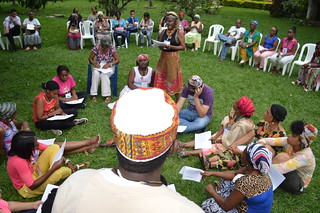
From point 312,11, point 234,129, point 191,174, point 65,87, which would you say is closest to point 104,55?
point 65,87

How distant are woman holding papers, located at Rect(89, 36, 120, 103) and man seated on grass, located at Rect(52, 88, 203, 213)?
445 centimetres

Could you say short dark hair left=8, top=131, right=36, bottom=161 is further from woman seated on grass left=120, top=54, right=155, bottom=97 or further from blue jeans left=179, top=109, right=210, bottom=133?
woman seated on grass left=120, top=54, right=155, bottom=97

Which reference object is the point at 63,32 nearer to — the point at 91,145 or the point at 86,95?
the point at 86,95

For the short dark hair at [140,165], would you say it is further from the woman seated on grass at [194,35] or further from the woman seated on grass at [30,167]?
the woman seated on grass at [194,35]

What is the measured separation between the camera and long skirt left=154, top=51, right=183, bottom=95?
17.4 feet

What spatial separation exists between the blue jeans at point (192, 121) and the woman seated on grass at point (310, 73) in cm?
397

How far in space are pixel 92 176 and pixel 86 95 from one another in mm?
4576

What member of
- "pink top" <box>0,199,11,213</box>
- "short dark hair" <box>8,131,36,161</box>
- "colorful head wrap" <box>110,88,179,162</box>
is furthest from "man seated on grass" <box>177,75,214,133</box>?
"colorful head wrap" <box>110,88,179,162</box>

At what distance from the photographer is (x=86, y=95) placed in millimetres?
5551

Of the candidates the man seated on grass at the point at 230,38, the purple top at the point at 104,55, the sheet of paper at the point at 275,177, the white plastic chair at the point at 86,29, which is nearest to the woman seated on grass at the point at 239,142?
the sheet of paper at the point at 275,177

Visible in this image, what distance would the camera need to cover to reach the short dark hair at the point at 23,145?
2.79 metres

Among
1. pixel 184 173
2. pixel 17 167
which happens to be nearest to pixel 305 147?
pixel 184 173

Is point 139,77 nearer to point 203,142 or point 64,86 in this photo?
point 64,86

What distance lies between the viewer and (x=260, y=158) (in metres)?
2.34
